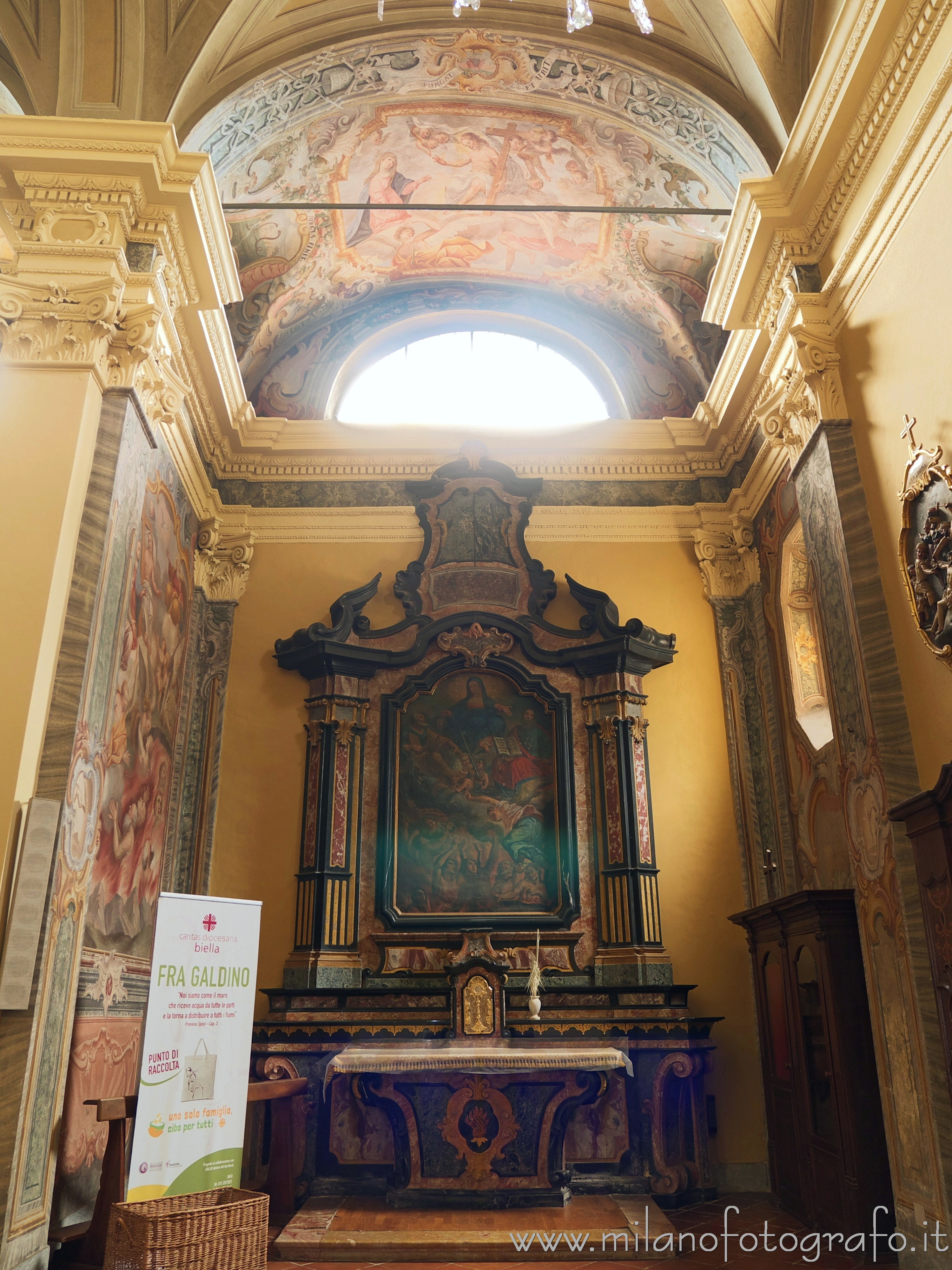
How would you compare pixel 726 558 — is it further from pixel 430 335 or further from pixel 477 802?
pixel 430 335

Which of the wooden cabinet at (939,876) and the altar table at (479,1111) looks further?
the altar table at (479,1111)

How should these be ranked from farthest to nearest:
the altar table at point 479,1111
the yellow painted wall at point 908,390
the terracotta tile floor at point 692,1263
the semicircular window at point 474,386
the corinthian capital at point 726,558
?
the semicircular window at point 474,386
the corinthian capital at point 726,558
the altar table at point 479,1111
the terracotta tile floor at point 692,1263
the yellow painted wall at point 908,390

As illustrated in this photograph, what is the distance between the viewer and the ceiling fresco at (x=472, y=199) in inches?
328

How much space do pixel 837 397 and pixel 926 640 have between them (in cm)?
200

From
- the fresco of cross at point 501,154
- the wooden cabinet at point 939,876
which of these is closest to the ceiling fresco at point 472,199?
the fresco of cross at point 501,154

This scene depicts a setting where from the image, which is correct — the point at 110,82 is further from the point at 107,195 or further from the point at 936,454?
the point at 936,454

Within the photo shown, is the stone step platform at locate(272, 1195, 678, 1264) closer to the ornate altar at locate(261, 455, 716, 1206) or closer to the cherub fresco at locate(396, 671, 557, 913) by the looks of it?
the ornate altar at locate(261, 455, 716, 1206)

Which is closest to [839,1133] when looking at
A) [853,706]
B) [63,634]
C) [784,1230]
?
[784,1230]

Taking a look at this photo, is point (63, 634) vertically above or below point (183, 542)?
below

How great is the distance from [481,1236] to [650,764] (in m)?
4.23

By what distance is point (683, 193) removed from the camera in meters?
8.95

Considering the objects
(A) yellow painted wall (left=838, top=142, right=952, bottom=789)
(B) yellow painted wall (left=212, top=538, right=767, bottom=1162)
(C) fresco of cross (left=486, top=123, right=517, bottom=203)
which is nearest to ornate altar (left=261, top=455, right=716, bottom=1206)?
(B) yellow painted wall (left=212, top=538, right=767, bottom=1162)

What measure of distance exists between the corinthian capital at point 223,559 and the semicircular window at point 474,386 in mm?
1908

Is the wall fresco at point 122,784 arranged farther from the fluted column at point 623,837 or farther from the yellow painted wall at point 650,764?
the fluted column at point 623,837
